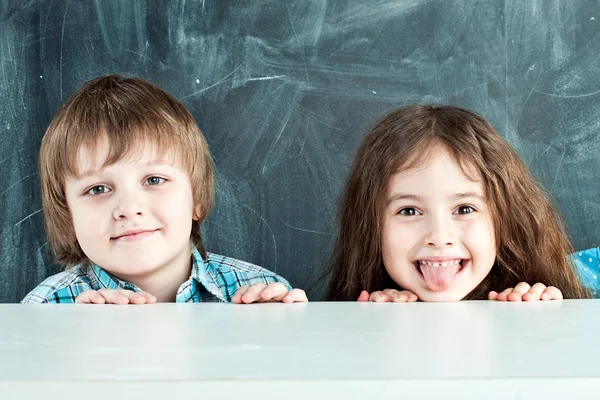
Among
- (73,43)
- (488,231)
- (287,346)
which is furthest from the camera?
(73,43)

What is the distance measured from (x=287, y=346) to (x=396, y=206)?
29.1 inches

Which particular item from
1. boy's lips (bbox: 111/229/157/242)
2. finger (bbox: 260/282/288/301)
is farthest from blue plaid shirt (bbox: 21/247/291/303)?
finger (bbox: 260/282/288/301)

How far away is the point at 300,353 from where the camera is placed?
0.64m

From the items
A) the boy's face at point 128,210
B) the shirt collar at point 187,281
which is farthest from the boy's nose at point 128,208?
the shirt collar at point 187,281

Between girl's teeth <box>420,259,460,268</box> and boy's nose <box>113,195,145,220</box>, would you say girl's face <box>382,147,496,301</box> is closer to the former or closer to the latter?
girl's teeth <box>420,259,460,268</box>

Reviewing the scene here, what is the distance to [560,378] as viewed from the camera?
1.80 ft

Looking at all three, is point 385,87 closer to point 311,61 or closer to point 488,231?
point 311,61

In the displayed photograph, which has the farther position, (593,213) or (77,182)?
(593,213)

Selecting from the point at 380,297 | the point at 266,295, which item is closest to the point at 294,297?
the point at 266,295

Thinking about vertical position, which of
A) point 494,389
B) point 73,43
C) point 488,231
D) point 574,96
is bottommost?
point 494,389

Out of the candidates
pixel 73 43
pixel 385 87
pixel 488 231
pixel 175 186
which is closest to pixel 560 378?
pixel 488 231

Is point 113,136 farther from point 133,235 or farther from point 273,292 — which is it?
point 273,292

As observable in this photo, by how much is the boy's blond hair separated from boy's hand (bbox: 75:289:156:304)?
271mm

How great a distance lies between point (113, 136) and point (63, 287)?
0.30 m
